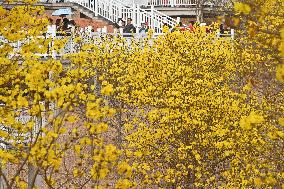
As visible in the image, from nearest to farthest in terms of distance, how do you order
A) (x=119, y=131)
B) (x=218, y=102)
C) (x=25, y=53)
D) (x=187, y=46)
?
(x=25, y=53), (x=218, y=102), (x=187, y=46), (x=119, y=131)

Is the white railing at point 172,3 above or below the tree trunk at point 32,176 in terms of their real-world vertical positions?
above

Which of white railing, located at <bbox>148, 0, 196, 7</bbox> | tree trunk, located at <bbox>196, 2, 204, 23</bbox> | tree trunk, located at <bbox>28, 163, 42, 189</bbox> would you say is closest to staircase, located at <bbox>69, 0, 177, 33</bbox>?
tree trunk, located at <bbox>196, 2, 204, 23</bbox>

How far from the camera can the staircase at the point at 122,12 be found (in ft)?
109

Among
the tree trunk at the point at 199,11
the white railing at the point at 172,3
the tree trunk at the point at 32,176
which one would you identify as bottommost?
the tree trunk at the point at 32,176

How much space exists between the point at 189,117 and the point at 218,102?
0.68 meters

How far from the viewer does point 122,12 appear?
35.0 m

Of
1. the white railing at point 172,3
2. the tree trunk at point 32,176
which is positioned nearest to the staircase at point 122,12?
the white railing at point 172,3

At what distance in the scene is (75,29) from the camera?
2652 centimetres

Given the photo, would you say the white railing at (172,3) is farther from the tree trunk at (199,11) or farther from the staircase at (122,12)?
the staircase at (122,12)

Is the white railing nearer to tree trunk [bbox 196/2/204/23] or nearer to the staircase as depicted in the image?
tree trunk [bbox 196/2/204/23]

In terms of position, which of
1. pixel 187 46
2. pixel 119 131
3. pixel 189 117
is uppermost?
pixel 187 46

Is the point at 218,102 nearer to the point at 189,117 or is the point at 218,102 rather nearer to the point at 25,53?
the point at 189,117

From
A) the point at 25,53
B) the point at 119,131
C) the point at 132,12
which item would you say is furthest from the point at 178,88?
the point at 132,12

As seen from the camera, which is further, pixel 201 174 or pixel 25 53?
pixel 201 174
